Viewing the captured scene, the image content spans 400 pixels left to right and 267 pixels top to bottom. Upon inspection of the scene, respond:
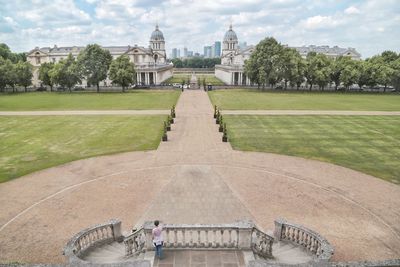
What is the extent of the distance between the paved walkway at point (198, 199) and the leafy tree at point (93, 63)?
5925cm

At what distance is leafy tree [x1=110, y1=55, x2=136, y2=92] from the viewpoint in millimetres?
76750

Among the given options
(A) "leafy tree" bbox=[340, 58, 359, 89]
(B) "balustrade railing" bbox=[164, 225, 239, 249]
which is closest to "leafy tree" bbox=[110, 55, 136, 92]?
(A) "leafy tree" bbox=[340, 58, 359, 89]

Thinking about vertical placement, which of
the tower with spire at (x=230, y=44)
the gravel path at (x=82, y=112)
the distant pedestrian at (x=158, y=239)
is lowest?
the distant pedestrian at (x=158, y=239)

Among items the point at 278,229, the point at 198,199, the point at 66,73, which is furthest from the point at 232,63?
the point at 278,229

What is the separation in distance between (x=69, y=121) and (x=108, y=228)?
32.6m

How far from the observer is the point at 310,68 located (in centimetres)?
8112

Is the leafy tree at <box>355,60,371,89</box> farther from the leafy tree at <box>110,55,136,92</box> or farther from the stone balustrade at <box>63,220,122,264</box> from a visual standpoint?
the stone balustrade at <box>63,220,122,264</box>

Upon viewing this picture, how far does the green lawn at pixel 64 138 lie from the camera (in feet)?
84.7

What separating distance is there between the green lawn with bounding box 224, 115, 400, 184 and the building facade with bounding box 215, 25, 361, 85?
57.9 m

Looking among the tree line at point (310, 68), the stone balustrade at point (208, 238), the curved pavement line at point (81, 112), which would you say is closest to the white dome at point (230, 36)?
the tree line at point (310, 68)

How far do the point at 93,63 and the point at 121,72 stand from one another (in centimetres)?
918

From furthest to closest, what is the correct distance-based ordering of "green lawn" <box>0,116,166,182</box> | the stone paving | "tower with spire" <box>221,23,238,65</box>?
"tower with spire" <box>221,23,238,65</box> → "green lawn" <box>0,116,166,182</box> → the stone paving

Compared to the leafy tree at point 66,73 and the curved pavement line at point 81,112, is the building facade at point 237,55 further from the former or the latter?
the curved pavement line at point 81,112

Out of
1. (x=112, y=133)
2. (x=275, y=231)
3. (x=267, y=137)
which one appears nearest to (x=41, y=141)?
(x=112, y=133)
